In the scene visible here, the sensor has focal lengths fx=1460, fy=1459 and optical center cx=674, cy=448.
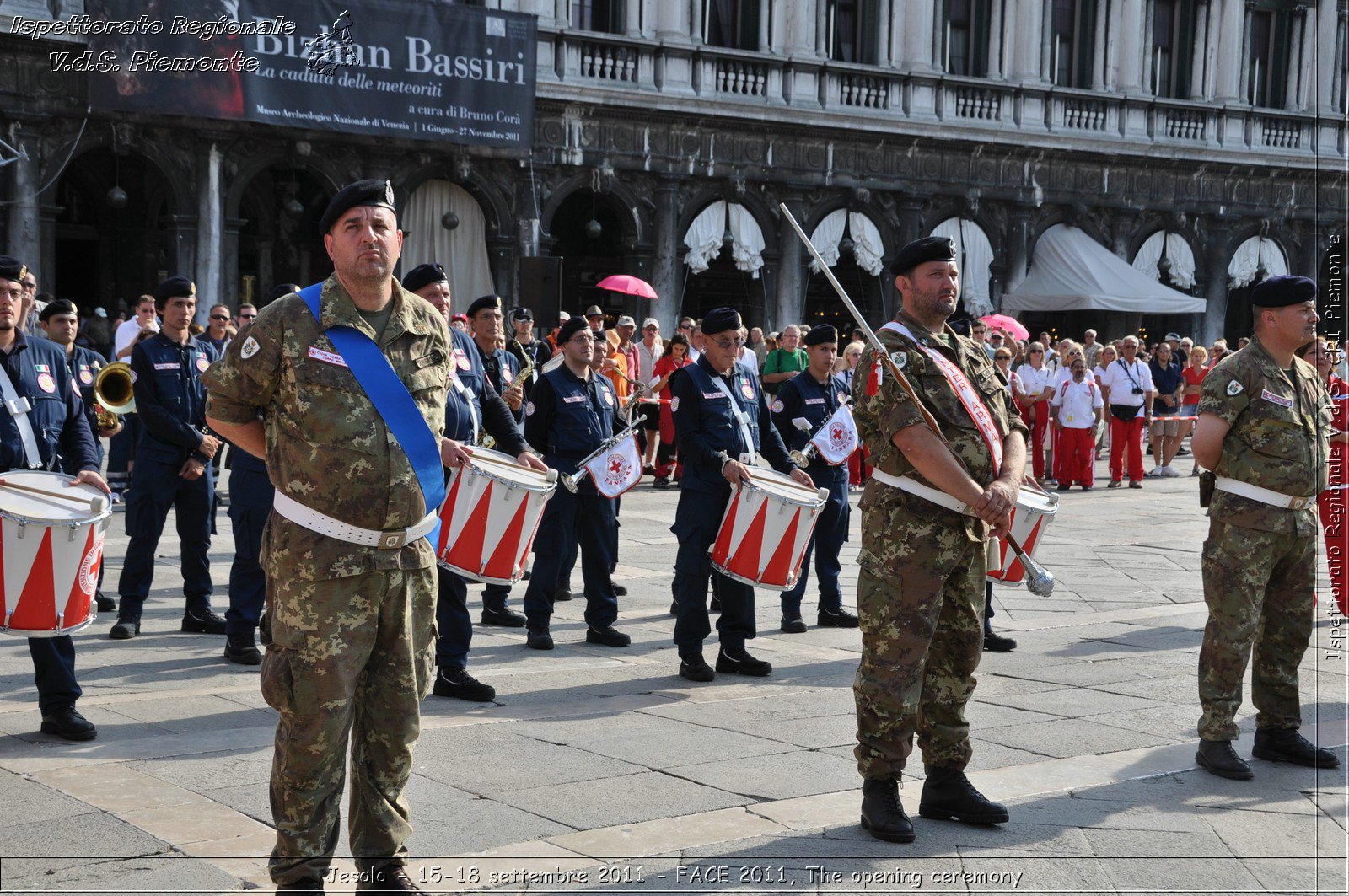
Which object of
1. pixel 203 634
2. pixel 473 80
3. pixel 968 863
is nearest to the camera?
pixel 968 863

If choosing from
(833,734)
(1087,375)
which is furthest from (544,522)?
(1087,375)

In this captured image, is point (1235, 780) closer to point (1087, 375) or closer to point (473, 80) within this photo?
point (1087, 375)

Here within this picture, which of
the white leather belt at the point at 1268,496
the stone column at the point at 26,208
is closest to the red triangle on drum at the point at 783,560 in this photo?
the white leather belt at the point at 1268,496

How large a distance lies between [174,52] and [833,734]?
53.8ft

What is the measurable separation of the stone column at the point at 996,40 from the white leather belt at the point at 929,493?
24778mm

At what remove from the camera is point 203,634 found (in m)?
8.78

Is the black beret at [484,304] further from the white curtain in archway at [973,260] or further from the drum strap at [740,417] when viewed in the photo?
the white curtain in archway at [973,260]

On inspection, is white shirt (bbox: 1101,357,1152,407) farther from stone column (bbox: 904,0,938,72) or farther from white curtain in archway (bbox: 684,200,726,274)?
stone column (bbox: 904,0,938,72)

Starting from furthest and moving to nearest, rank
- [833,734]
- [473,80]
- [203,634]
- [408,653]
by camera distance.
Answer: [473,80] → [203,634] → [833,734] → [408,653]

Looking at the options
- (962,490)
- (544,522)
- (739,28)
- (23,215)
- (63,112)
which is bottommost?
(544,522)

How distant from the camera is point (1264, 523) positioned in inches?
244

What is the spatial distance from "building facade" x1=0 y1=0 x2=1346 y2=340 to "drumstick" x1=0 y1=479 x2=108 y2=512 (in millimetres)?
15061

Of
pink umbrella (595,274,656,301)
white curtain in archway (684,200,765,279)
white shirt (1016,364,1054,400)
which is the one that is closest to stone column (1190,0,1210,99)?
white curtain in archway (684,200,765,279)

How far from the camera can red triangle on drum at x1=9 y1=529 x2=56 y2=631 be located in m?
5.94
